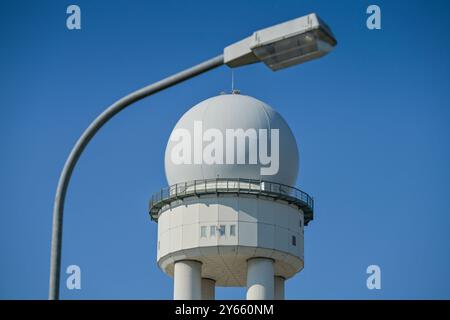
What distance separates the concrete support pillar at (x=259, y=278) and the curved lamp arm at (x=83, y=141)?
4422cm

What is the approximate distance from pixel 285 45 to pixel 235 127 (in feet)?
147

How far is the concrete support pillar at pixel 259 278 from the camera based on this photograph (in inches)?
2822

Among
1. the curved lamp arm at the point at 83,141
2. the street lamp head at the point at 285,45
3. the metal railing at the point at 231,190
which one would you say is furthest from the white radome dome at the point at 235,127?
the street lamp head at the point at 285,45

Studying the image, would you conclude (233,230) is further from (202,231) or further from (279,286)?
(279,286)

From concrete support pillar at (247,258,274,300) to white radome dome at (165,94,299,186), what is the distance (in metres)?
4.88

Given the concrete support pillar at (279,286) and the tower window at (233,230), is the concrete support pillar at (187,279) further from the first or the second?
the concrete support pillar at (279,286)

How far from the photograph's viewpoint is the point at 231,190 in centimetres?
7050

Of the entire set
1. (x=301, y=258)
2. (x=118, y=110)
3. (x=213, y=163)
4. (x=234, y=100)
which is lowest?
(x=118, y=110)

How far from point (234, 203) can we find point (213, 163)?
102 inches

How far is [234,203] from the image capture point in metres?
70.8
